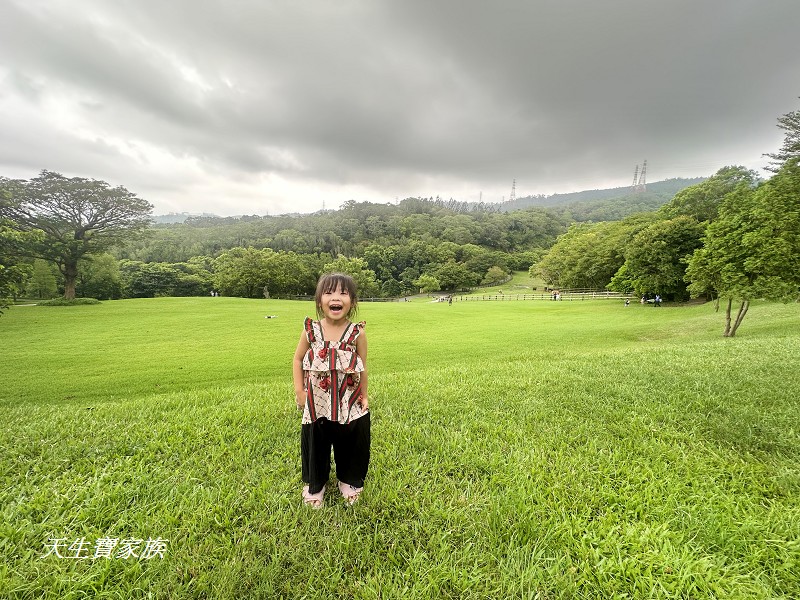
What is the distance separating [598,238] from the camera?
4988 cm

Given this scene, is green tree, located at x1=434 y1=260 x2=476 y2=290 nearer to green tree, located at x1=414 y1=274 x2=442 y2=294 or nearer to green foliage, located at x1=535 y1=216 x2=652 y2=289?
green tree, located at x1=414 y1=274 x2=442 y2=294

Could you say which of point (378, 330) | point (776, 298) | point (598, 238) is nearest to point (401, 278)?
point (598, 238)

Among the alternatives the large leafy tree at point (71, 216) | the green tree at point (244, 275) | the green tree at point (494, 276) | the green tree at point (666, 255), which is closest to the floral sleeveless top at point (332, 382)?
the green tree at point (666, 255)

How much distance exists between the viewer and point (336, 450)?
2.61 m

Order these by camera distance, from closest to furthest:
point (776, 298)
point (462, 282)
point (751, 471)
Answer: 1. point (751, 471)
2. point (776, 298)
3. point (462, 282)

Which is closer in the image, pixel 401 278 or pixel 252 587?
pixel 252 587

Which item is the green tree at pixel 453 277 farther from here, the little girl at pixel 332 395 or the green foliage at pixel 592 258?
the little girl at pixel 332 395

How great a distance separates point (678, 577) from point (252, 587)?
2.39m

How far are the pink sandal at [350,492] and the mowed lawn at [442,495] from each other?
8 cm

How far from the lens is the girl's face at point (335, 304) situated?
2.58 m

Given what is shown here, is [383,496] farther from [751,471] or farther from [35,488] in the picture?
[751,471]

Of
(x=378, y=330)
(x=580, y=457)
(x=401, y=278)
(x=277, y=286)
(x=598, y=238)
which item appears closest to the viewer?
(x=580, y=457)

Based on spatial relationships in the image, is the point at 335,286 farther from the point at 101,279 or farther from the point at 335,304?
the point at 101,279

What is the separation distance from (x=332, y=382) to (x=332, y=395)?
10cm
